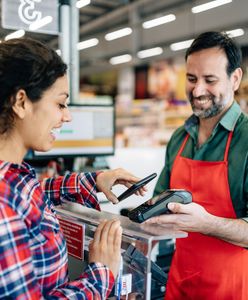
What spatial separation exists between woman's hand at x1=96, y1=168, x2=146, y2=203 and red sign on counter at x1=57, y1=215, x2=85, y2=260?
0.18m

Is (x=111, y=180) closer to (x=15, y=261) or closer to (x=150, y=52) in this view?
(x=15, y=261)

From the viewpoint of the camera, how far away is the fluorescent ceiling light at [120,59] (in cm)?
1885

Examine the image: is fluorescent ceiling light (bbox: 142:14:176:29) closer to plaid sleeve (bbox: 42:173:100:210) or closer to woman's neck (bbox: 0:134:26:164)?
plaid sleeve (bbox: 42:173:100:210)

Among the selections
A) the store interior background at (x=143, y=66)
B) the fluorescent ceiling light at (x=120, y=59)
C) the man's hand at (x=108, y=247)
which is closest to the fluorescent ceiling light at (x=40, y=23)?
the store interior background at (x=143, y=66)

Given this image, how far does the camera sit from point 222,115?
5.82 feet

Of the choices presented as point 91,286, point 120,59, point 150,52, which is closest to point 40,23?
point 91,286

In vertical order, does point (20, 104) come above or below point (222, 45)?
below

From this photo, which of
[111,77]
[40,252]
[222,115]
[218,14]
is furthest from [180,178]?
[111,77]

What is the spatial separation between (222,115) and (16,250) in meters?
1.15

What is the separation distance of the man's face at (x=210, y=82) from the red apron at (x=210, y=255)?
0.51ft

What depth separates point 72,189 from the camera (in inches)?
57.7

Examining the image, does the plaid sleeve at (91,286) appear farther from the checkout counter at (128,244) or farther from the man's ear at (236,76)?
the man's ear at (236,76)

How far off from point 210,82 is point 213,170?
361 millimetres

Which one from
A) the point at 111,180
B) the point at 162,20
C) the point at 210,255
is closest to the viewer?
the point at 111,180
